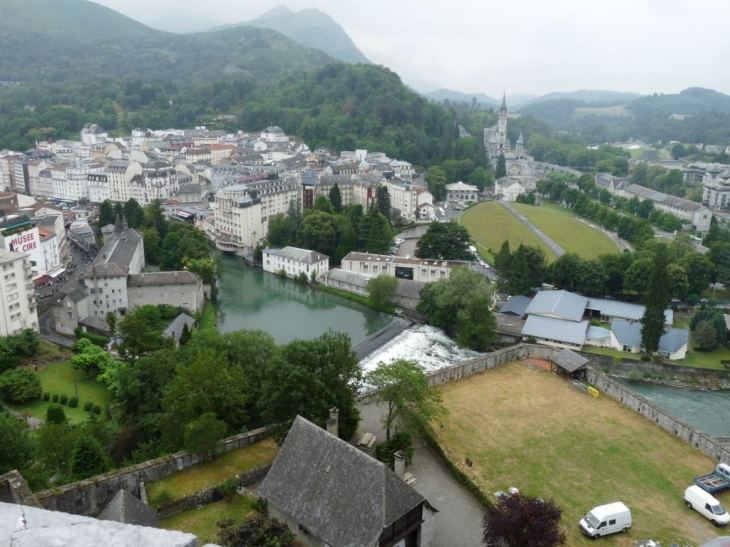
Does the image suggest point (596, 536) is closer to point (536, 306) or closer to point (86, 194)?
point (536, 306)

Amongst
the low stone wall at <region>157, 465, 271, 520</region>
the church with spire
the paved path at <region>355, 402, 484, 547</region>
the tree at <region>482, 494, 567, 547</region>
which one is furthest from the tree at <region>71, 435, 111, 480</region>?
the church with spire

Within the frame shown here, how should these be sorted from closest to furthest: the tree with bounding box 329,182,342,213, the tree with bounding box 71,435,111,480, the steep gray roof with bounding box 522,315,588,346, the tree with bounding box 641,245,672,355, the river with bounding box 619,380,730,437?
1. the tree with bounding box 71,435,111,480
2. the river with bounding box 619,380,730,437
3. the tree with bounding box 641,245,672,355
4. the steep gray roof with bounding box 522,315,588,346
5. the tree with bounding box 329,182,342,213

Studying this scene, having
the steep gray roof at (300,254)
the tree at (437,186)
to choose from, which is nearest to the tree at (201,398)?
the steep gray roof at (300,254)

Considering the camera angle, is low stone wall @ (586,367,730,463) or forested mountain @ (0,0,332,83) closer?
low stone wall @ (586,367,730,463)

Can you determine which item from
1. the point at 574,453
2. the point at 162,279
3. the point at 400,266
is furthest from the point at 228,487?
the point at 400,266

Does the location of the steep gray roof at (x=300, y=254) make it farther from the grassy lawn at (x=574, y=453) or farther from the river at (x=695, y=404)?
the grassy lawn at (x=574, y=453)

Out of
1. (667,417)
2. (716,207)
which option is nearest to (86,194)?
(667,417)

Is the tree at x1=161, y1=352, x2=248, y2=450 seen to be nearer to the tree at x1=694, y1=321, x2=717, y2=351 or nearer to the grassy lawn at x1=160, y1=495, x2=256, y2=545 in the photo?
the grassy lawn at x1=160, y1=495, x2=256, y2=545
